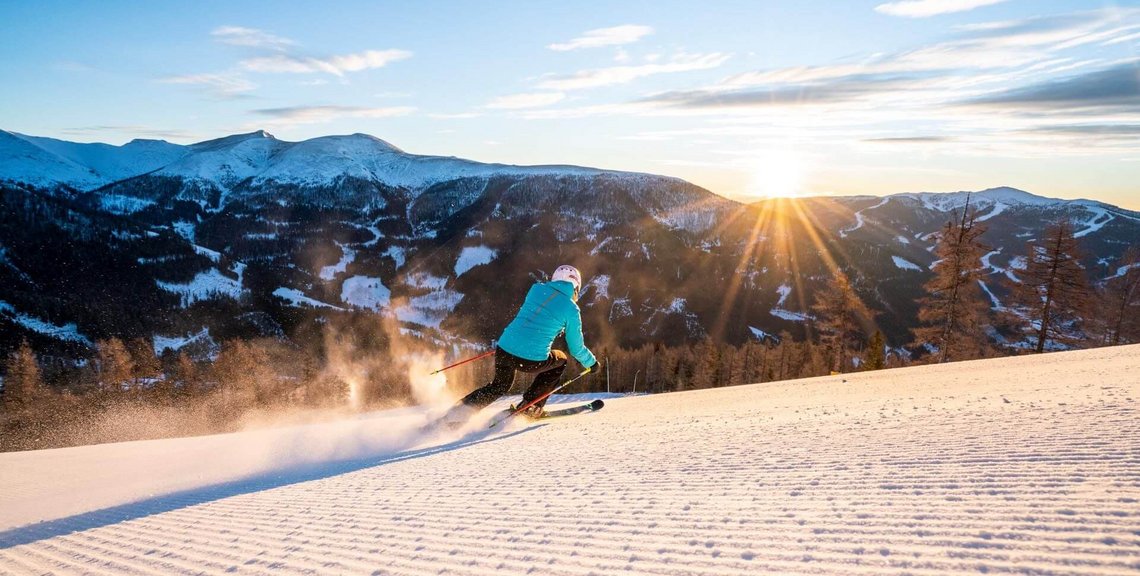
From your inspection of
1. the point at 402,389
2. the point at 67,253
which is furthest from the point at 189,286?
the point at 402,389

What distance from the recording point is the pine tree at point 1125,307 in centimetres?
3450

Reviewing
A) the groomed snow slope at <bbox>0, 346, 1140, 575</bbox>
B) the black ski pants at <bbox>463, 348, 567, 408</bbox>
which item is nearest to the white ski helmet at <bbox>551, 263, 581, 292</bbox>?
the black ski pants at <bbox>463, 348, 567, 408</bbox>

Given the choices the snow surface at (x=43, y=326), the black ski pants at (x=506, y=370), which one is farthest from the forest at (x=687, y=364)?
the snow surface at (x=43, y=326)

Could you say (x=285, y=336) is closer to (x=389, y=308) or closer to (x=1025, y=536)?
(x=389, y=308)

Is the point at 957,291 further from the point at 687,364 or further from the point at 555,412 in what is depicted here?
the point at 687,364

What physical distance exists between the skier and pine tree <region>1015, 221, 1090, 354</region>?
2766 centimetres

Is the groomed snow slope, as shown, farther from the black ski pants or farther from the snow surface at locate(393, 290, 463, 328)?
the snow surface at locate(393, 290, 463, 328)

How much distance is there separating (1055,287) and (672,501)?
31.3m

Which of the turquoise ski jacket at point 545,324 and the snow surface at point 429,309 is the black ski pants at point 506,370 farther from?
the snow surface at point 429,309

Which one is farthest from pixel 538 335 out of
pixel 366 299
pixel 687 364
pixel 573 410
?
pixel 366 299

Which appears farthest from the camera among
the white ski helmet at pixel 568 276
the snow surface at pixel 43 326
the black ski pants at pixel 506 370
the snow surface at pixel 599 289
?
the snow surface at pixel 599 289

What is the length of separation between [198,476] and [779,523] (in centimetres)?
748

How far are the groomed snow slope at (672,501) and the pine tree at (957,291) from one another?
19687 millimetres

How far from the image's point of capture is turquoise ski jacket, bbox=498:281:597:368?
8.10m
